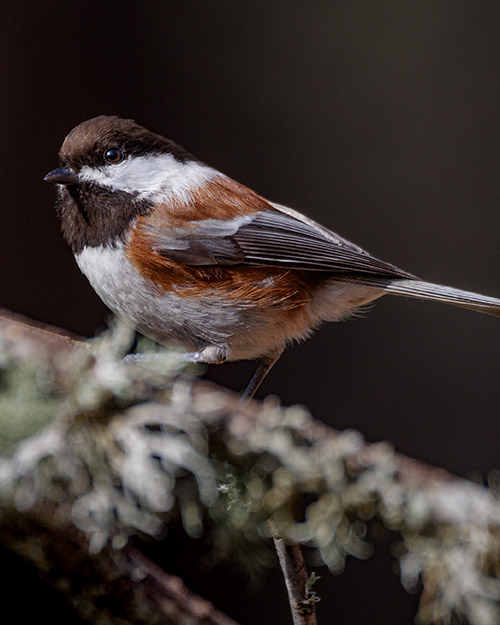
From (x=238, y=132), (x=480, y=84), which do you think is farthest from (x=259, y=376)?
(x=480, y=84)

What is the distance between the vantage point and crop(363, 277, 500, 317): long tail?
802mm

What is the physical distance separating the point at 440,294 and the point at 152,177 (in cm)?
41

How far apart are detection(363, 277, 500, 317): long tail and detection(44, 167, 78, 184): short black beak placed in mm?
401

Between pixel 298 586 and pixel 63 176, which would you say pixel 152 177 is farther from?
pixel 298 586

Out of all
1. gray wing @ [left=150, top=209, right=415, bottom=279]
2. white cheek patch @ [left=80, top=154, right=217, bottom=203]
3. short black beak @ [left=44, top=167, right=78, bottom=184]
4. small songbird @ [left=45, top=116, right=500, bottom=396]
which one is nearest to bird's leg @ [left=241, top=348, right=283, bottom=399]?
small songbird @ [left=45, top=116, right=500, bottom=396]

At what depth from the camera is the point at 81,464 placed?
472 millimetres

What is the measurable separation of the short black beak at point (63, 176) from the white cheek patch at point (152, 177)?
0.01 metres

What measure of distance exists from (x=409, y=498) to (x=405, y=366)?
114 centimetres

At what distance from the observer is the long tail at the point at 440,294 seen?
2.63 ft

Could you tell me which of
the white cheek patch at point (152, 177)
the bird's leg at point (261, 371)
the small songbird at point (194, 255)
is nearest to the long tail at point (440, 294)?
the small songbird at point (194, 255)

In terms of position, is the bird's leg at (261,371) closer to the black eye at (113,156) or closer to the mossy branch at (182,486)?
the black eye at (113,156)

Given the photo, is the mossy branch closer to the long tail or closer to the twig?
the twig

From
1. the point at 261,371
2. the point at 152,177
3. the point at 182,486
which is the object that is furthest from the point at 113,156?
the point at 182,486

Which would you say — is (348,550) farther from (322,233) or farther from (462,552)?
(322,233)
